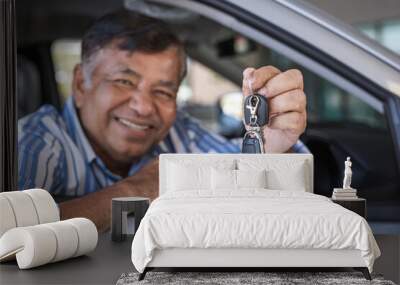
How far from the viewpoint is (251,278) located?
14.2 feet

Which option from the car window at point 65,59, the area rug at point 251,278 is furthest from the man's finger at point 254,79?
the area rug at point 251,278

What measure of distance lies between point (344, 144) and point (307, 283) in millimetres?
2405

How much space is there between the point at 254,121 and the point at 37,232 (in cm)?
245

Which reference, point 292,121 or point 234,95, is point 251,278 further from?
point 234,95

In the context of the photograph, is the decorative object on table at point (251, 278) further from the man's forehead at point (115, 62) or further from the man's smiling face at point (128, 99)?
the man's forehead at point (115, 62)

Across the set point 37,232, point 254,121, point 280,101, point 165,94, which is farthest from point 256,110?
point 37,232

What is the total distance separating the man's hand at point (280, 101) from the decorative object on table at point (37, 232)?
2028 mm

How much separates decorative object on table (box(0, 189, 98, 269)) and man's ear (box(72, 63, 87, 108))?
1.53 m

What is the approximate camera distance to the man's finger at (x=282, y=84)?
6426 mm

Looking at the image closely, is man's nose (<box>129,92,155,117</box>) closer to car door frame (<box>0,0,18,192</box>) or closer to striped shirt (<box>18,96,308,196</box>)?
striped shirt (<box>18,96,308,196</box>)

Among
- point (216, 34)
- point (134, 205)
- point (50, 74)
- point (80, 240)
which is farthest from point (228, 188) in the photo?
point (50, 74)

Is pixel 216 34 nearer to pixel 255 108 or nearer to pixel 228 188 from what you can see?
pixel 255 108

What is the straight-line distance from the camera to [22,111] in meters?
6.48

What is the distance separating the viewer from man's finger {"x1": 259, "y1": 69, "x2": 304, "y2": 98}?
21.1 ft
